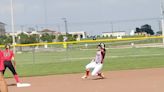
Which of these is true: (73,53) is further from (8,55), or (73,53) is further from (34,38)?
(34,38)

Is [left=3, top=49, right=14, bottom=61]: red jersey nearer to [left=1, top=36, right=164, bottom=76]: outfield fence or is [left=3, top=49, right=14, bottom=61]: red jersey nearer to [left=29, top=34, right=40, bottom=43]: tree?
[left=1, top=36, right=164, bottom=76]: outfield fence

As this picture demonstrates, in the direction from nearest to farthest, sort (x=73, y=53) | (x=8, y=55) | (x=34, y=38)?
1. (x=8, y=55)
2. (x=73, y=53)
3. (x=34, y=38)

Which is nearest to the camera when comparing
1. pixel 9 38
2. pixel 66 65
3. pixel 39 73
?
pixel 39 73

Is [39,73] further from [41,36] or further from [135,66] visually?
[41,36]

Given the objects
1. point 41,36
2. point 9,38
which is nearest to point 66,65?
point 9,38

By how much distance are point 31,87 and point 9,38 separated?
4569 centimetres

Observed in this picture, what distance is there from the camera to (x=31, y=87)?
1691 centimetres

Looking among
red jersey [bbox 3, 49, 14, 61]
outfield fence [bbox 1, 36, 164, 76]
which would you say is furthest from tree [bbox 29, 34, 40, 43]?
red jersey [bbox 3, 49, 14, 61]

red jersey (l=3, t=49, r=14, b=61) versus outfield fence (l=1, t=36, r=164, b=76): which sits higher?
red jersey (l=3, t=49, r=14, b=61)

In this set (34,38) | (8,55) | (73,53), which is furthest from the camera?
(34,38)

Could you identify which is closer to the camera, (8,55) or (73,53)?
(8,55)

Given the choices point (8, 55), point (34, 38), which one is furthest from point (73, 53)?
point (34, 38)

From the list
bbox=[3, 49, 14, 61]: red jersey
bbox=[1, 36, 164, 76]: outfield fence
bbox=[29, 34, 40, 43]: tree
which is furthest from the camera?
bbox=[29, 34, 40, 43]: tree

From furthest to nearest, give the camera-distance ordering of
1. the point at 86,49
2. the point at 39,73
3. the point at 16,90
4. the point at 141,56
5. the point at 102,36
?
1. the point at 102,36
2. the point at 86,49
3. the point at 141,56
4. the point at 39,73
5. the point at 16,90
